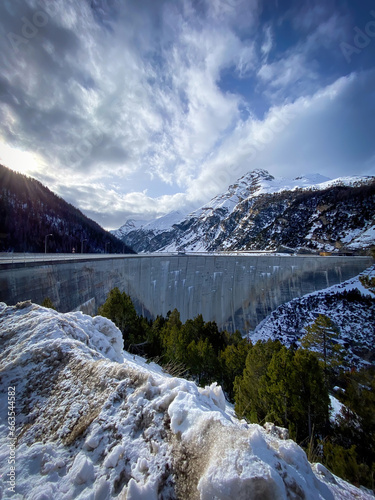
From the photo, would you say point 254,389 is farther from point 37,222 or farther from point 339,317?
point 37,222

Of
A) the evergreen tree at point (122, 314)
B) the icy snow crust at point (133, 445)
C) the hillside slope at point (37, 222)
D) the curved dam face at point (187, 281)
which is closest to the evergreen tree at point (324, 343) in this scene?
the curved dam face at point (187, 281)

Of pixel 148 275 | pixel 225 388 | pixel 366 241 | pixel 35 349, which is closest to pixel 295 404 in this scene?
pixel 225 388

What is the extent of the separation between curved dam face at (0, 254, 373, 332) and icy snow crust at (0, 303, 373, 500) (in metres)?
7.58

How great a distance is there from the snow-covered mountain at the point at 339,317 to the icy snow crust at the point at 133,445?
103ft

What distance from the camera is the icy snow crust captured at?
174cm

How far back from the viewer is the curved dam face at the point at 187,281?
10953 millimetres

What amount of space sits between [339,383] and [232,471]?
25315mm

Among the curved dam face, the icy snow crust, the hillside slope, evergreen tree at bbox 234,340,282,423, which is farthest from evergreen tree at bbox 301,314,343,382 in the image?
the hillside slope

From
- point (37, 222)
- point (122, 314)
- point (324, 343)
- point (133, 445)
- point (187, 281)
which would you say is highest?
point (37, 222)

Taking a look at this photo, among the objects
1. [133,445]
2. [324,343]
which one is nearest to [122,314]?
[133,445]

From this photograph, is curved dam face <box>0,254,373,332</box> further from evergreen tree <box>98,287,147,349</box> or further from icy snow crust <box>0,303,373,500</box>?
icy snow crust <box>0,303,373,500</box>

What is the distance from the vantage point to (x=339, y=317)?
31.4m

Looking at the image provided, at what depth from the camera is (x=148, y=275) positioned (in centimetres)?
2492

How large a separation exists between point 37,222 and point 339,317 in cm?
7839
